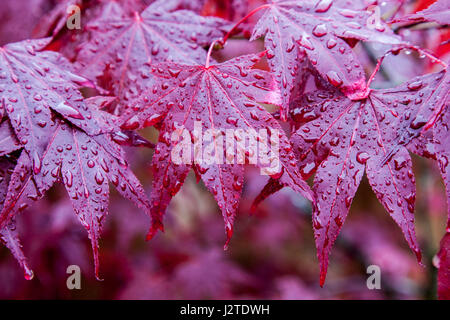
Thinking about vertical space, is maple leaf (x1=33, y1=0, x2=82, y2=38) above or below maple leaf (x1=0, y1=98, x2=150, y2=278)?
above

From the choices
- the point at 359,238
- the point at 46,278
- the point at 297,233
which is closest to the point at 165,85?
the point at 46,278

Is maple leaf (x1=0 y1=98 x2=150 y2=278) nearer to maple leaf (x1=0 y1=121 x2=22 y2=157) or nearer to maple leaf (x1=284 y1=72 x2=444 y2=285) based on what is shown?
maple leaf (x1=0 y1=121 x2=22 y2=157)

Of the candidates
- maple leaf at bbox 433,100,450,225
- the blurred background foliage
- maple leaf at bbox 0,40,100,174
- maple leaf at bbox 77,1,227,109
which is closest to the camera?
maple leaf at bbox 433,100,450,225

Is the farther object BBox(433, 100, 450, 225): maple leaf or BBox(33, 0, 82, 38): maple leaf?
BBox(33, 0, 82, 38): maple leaf

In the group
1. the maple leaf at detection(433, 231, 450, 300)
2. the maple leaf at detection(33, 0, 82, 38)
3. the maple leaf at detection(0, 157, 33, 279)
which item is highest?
the maple leaf at detection(33, 0, 82, 38)

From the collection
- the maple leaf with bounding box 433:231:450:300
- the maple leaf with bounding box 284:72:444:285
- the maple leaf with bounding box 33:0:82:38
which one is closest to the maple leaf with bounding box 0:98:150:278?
the maple leaf with bounding box 284:72:444:285

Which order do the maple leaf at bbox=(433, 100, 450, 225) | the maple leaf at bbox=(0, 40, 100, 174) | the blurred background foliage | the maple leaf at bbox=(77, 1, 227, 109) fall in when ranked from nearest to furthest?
the maple leaf at bbox=(433, 100, 450, 225) → the maple leaf at bbox=(0, 40, 100, 174) → the maple leaf at bbox=(77, 1, 227, 109) → the blurred background foliage
